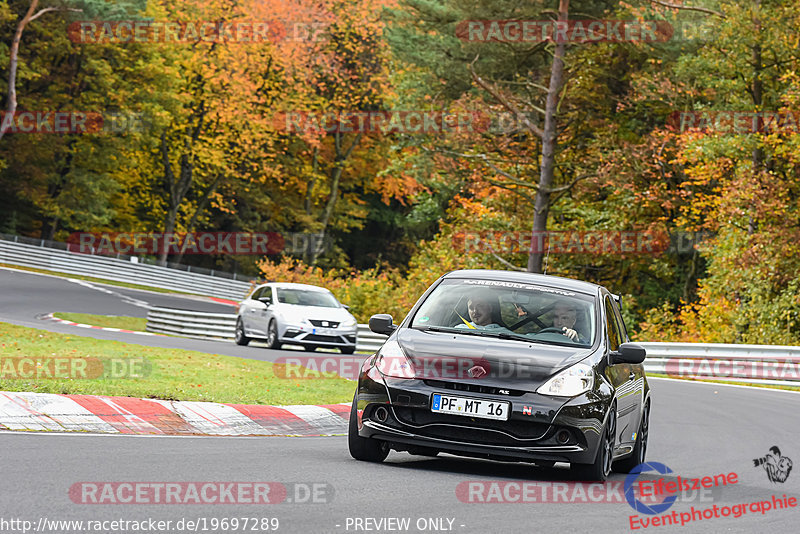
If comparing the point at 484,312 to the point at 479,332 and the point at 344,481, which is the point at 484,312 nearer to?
the point at 479,332

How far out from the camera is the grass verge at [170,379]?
12.4 meters

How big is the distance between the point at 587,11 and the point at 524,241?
7.97 m

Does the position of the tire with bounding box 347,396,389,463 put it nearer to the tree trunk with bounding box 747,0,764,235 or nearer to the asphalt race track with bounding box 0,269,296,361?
the asphalt race track with bounding box 0,269,296,361

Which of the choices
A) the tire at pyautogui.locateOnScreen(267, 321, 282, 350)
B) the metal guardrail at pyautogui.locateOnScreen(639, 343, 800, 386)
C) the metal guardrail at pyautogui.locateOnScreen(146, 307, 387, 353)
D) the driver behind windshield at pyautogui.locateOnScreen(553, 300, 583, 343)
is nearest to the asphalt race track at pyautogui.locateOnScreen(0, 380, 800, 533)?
the driver behind windshield at pyautogui.locateOnScreen(553, 300, 583, 343)

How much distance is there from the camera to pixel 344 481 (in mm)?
8117

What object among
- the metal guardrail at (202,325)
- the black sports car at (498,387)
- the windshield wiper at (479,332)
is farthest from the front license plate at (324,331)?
the windshield wiper at (479,332)

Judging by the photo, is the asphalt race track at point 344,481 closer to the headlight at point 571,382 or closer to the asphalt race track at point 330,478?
the asphalt race track at point 330,478

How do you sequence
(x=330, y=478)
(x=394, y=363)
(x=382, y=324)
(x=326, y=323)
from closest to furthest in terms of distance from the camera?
(x=330, y=478) → (x=394, y=363) → (x=382, y=324) → (x=326, y=323)

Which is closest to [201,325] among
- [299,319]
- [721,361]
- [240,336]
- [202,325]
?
[202,325]

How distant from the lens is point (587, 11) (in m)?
39.9

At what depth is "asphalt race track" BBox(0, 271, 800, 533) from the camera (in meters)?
6.57

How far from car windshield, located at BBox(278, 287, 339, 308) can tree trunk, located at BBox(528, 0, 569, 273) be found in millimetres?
10201

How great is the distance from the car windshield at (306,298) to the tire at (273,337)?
736 millimetres

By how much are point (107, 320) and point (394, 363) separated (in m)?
30.0
